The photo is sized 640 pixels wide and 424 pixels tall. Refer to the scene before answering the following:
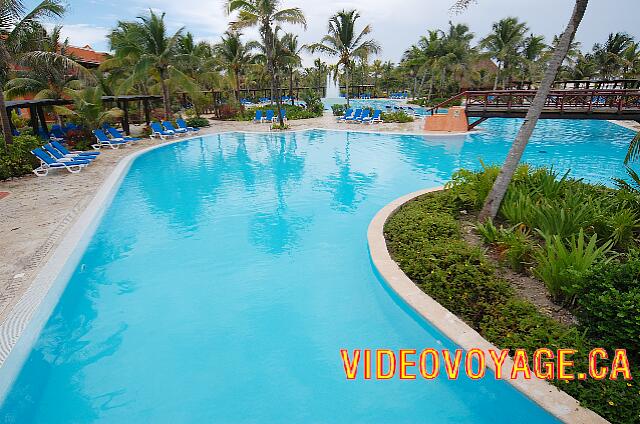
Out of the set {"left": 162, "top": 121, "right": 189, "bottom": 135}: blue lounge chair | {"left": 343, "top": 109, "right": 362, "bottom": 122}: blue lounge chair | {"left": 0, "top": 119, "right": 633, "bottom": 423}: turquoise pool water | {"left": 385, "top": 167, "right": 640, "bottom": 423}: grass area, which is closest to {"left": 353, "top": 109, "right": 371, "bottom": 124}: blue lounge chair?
{"left": 343, "top": 109, "right": 362, "bottom": 122}: blue lounge chair

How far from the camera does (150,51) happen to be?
20.6 metres

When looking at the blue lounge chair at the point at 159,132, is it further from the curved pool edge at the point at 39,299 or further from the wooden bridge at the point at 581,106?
the wooden bridge at the point at 581,106

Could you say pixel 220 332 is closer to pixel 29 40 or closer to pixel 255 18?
pixel 29 40

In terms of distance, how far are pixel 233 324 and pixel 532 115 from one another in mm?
5468

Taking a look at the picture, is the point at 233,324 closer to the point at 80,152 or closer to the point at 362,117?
the point at 80,152

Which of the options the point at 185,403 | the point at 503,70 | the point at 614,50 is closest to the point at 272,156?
the point at 185,403

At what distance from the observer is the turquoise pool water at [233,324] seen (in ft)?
12.4

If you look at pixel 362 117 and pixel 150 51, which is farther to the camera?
pixel 362 117

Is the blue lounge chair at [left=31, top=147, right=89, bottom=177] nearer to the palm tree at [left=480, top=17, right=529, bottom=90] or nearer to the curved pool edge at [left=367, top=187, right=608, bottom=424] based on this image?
the curved pool edge at [left=367, top=187, right=608, bottom=424]

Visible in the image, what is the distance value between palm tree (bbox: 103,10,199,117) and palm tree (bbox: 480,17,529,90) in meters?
29.1

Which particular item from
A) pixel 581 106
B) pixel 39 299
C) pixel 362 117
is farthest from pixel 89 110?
pixel 581 106

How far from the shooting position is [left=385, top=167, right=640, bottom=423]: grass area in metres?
3.30

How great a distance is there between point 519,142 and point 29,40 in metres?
14.9

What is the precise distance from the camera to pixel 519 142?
19.2ft
